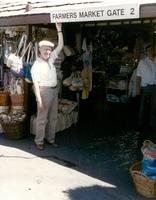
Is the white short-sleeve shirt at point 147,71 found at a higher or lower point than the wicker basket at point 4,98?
higher

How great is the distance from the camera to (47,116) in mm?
9211

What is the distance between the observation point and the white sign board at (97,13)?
7.07 m

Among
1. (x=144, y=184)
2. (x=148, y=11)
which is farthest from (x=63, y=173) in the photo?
(x=148, y=11)

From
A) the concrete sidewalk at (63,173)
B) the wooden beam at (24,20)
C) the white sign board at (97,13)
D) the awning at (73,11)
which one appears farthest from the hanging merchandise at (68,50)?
the white sign board at (97,13)

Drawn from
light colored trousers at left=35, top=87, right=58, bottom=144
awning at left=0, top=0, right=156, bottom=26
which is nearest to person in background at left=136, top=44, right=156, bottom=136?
awning at left=0, top=0, right=156, bottom=26

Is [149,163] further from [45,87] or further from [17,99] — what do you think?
[17,99]

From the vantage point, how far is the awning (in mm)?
7008

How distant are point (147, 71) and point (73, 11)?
9.17 ft

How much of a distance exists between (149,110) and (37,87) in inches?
125

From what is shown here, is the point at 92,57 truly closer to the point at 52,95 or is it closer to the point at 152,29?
the point at 152,29

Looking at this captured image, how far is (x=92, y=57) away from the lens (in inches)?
476

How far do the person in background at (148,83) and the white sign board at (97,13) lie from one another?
8.55 ft

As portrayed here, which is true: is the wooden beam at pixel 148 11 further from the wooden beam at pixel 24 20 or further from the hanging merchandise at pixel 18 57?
the hanging merchandise at pixel 18 57

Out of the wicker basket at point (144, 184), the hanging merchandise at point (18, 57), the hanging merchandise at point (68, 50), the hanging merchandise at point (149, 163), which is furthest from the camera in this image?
the hanging merchandise at point (68, 50)
